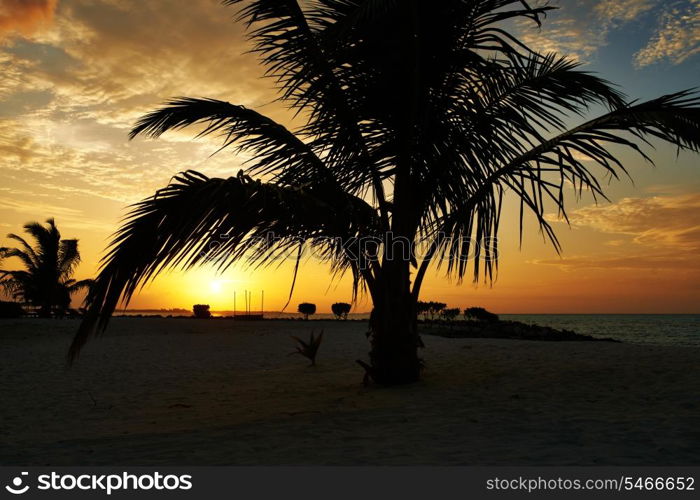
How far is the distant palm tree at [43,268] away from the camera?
84.6ft

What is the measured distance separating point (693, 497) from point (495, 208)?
4.18m

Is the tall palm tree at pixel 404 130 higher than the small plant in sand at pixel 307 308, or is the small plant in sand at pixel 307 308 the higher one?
the tall palm tree at pixel 404 130

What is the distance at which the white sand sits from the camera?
14.1 ft

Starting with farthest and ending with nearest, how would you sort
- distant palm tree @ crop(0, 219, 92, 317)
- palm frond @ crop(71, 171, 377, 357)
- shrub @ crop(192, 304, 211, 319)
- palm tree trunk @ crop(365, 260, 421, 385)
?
shrub @ crop(192, 304, 211, 319), distant palm tree @ crop(0, 219, 92, 317), palm tree trunk @ crop(365, 260, 421, 385), palm frond @ crop(71, 171, 377, 357)

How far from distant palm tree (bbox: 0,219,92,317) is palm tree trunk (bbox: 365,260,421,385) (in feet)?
78.5

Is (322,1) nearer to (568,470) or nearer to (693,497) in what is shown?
(568,470)

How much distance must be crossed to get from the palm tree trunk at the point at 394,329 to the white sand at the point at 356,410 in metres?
0.29

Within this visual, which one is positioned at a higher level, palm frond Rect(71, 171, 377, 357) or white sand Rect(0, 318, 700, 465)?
palm frond Rect(71, 171, 377, 357)

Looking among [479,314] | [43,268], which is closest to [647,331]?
[479,314]

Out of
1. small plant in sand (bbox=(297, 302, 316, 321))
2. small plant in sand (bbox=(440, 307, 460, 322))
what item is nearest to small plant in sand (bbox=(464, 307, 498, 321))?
small plant in sand (bbox=(440, 307, 460, 322))

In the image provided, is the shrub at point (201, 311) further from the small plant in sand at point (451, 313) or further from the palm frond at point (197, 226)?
the palm frond at point (197, 226)

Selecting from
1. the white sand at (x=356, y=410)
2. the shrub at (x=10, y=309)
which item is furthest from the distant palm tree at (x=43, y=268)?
the white sand at (x=356, y=410)

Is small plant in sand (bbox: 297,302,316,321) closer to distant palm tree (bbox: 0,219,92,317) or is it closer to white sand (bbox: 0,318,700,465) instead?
distant palm tree (bbox: 0,219,92,317)

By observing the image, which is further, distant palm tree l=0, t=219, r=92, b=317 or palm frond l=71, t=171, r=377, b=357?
distant palm tree l=0, t=219, r=92, b=317
